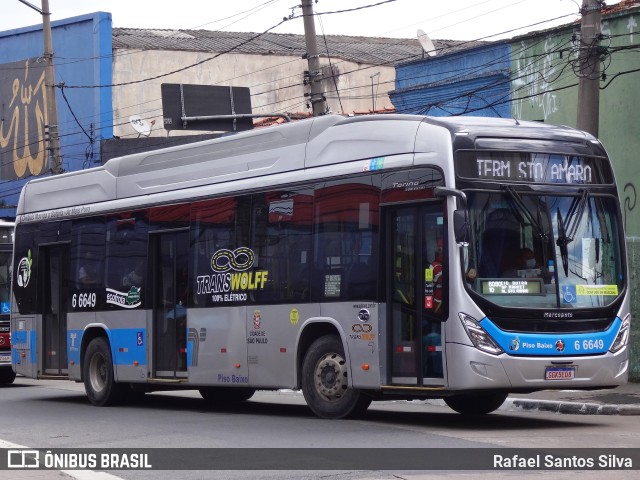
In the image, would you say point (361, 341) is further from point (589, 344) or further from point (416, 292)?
point (589, 344)

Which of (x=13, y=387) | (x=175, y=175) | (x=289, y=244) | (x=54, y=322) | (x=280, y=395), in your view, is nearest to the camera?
(x=289, y=244)

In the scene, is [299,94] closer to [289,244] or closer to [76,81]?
[76,81]

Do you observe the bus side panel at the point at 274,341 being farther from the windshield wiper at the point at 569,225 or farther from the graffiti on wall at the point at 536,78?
the graffiti on wall at the point at 536,78

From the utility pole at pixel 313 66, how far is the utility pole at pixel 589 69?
5.69 m

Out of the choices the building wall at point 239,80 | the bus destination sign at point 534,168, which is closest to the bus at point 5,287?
the bus destination sign at point 534,168

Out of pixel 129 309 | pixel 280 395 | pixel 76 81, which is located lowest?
pixel 280 395

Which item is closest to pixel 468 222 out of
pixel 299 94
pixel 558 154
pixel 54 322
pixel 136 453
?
pixel 558 154

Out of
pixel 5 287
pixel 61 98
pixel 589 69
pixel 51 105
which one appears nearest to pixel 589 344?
pixel 589 69

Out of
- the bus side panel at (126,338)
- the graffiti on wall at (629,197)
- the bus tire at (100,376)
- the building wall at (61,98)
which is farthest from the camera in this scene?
the building wall at (61,98)

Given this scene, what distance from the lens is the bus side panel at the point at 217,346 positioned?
52.8ft

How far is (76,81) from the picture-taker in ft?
149

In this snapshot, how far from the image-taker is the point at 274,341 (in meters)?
15.5

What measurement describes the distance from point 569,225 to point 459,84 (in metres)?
15.2

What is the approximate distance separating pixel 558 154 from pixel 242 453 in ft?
16.0
